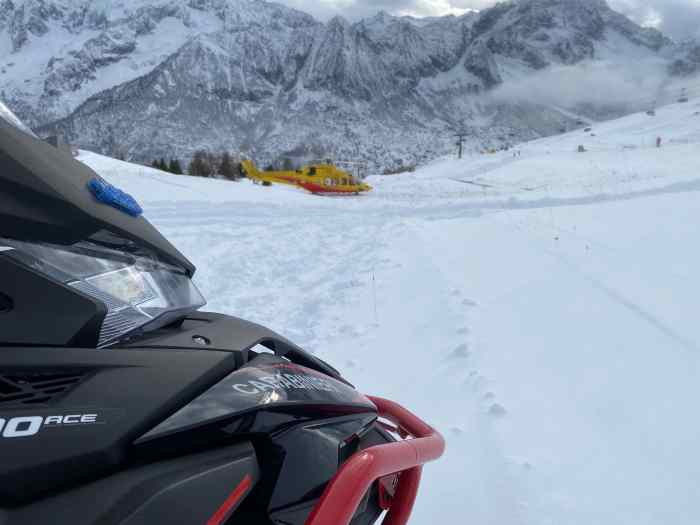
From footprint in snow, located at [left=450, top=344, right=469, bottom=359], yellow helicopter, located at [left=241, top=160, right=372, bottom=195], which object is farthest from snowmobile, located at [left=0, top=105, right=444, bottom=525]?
yellow helicopter, located at [left=241, top=160, right=372, bottom=195]

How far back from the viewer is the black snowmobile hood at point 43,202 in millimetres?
1246

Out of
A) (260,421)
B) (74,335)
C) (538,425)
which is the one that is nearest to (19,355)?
(74,335)

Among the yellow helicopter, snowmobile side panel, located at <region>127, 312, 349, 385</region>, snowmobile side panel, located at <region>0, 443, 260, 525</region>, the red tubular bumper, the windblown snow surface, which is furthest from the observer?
the yellow helicopter

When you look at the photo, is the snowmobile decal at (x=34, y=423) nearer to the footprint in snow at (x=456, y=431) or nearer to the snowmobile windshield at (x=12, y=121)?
the snowmobile windshield at (x=12, y=121)

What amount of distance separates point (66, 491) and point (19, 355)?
13.0 inches

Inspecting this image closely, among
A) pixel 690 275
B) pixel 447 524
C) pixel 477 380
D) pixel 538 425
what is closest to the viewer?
pixel 447 524

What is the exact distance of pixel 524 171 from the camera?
32.7m

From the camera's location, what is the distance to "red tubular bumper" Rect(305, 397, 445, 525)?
1154mm

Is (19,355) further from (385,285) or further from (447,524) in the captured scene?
(385,285)

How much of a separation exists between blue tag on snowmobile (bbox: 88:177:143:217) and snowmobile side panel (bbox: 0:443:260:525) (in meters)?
0.77

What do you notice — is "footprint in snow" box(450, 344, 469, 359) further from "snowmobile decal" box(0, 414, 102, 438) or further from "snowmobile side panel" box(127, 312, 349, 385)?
"snowmobile decal" box(0, 414, 102, 438)

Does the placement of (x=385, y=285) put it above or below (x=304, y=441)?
below

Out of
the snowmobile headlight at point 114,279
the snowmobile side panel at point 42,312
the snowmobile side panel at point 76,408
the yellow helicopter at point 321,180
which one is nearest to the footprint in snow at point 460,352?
the snowmobile headlight at point 114,279

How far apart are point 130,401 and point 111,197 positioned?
2.08ft
